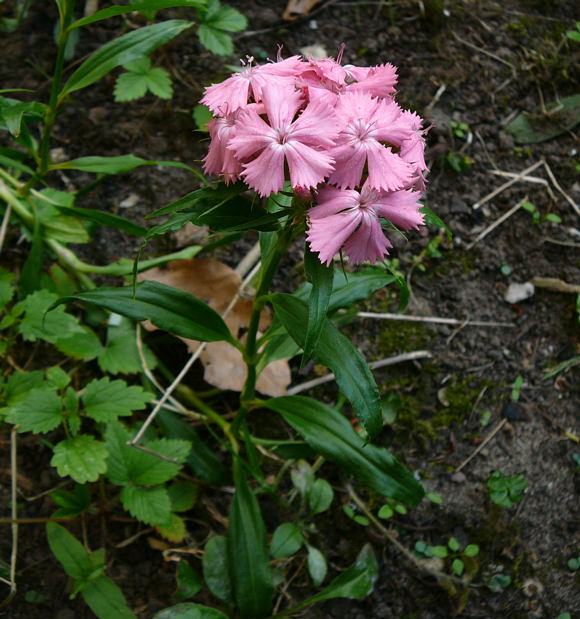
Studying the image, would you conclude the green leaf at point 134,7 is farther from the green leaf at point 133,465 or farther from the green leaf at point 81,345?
the green leaf at point 133,465

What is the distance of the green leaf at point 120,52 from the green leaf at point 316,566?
1554 mm

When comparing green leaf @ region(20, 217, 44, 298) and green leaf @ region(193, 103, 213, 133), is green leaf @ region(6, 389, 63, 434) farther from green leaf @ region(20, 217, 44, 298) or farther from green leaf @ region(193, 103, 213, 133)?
green leaf @ region(193, 103, 213, 133)

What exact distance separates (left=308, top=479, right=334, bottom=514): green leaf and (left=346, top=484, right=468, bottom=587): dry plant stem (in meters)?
0.11

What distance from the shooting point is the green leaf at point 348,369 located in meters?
1.42

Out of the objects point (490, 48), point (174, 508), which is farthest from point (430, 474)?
point (490, 48)

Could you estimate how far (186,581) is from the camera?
5.87 ft

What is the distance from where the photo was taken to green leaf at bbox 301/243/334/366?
1.26 m

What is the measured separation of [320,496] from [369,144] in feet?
3.87

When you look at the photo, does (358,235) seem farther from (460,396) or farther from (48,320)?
(460,396)

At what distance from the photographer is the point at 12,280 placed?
7.06 ft

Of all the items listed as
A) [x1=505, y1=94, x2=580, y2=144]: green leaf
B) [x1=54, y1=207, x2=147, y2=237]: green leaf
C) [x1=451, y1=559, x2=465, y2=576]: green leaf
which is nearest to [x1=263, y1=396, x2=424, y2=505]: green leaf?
[x1=451, y1=559, x2=465, y2=576]: green leaf

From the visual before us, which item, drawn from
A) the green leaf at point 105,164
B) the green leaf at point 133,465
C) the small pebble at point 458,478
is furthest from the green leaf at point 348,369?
the green leaf at point 105,164

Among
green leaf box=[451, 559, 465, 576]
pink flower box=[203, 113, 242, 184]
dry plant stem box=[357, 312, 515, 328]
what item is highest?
pink flower box=[203, 113, 242, 184]

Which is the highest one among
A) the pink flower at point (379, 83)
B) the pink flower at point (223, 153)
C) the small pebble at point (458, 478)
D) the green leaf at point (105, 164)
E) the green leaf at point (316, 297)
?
the pink flower at point (379, 83)
